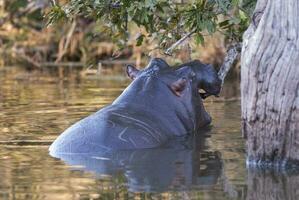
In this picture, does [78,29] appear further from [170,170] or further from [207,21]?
[170,170]

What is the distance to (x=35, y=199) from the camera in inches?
193

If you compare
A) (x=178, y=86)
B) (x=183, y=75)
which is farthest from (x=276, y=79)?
(x=183, y=75)

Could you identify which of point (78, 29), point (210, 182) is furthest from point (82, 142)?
point (78, 29)

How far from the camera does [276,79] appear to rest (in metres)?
5.59

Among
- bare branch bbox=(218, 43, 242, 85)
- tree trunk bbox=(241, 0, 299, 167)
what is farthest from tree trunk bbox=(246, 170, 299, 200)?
bare branch bbox=(218, 43, 242, 85)

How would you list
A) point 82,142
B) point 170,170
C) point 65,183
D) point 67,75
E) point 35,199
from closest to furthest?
point 35,199, point 65,183, point 170,170, point 82,142, point 67,75

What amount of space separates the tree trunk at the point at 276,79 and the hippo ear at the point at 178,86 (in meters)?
1.67

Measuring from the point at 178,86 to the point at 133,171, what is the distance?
1737 mm

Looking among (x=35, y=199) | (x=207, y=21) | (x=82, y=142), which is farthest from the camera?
(x=207, y=21)

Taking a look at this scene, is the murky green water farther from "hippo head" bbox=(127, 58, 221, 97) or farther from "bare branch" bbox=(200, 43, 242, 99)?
"bare branch" bbox=(200, 43, 242, 99)

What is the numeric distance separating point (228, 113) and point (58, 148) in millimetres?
2906

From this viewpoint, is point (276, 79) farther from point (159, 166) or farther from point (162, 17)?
point (162, 17)

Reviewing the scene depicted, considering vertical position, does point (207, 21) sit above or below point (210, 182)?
above

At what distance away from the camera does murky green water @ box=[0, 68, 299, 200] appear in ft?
16.5
